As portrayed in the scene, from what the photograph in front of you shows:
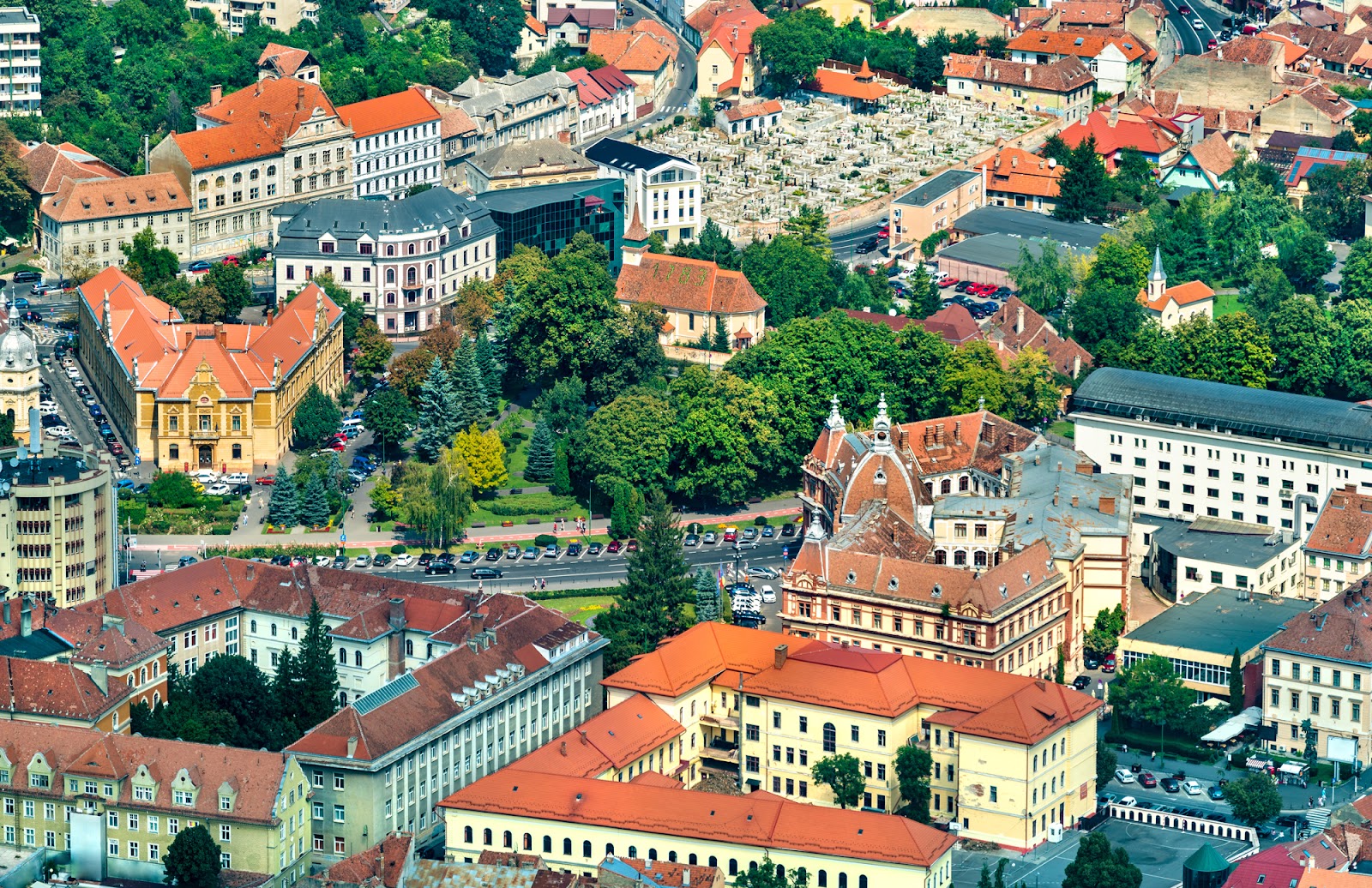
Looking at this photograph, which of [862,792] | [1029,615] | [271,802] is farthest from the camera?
[1029,615]

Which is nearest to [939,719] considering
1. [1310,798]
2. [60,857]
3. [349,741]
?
[1310,798]

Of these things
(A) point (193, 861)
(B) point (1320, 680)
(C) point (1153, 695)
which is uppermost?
(B) point (1320, 680)

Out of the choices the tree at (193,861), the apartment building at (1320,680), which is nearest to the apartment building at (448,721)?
the tree at (193,861)

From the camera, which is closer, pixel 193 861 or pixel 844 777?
pixel 193 861

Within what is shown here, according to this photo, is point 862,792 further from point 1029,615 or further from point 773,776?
point 1029,615

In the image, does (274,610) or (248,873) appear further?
(274,610)

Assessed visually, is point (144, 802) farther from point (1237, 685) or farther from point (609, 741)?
point (1237, 685)

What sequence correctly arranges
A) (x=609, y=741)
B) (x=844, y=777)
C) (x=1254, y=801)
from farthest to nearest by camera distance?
(x=609, y=741)
(x=844, y=777)
(x=1254, y=801)

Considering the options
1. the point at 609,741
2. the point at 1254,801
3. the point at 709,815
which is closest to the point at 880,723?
the point at 709,815
